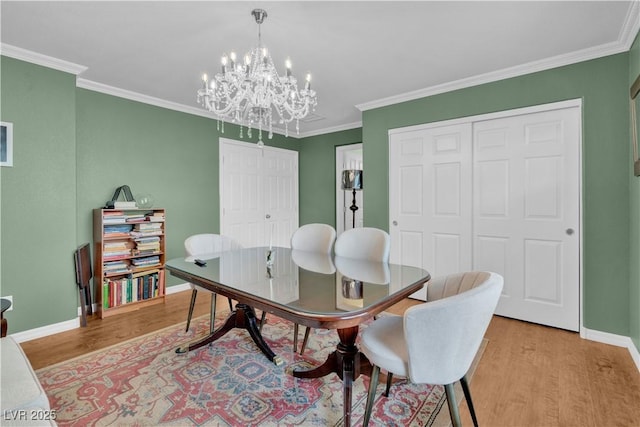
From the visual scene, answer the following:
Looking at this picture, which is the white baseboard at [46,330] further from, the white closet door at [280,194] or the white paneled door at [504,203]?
the white paneled door at [504,203]

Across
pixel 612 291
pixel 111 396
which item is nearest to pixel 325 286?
A: pixel 111 396

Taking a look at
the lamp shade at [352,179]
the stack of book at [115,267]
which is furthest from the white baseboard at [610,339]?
the stack of book at [115,267]

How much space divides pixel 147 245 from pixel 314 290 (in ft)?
8.74

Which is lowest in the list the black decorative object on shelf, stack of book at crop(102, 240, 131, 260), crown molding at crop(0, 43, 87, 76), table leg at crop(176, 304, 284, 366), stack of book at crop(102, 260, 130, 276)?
table leg at crop(176, 304, 284, 366)

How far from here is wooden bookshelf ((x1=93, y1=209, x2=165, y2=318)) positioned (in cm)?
314

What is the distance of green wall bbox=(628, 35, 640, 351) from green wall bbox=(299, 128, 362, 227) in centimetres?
312

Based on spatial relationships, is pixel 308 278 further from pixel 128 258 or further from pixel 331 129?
pixel 331 129

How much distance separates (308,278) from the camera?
180 cm

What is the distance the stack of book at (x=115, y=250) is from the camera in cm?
316

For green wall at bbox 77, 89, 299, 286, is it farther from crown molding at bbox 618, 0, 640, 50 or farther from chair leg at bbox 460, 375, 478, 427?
crown molding at bbox 618, 0, 640, 50

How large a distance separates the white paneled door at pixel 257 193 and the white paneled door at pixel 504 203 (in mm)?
2238

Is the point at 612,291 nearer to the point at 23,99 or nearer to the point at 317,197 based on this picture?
the point at 317,197

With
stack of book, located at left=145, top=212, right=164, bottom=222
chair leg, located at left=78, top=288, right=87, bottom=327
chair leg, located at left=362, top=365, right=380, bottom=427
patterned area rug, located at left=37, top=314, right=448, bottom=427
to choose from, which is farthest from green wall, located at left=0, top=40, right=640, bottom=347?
chair leg, located at left=362, top=365, right=380, bottom=427

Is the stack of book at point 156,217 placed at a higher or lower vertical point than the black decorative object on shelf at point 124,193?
lower
